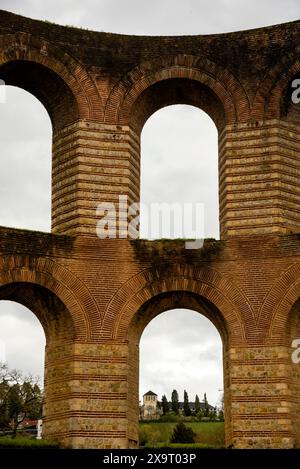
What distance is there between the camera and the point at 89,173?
2219cm

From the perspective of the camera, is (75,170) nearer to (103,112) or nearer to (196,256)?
(103,112)

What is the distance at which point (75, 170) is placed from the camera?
Result: 22.2m

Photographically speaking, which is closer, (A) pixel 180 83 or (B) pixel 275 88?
(B) pixel 275 88

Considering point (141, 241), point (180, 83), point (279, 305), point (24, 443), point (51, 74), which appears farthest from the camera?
point (180, 83)

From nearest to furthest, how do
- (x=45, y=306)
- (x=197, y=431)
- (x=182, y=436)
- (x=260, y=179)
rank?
(x=45, y=306) → (x=260, y=179) → (x=182, y=436) → (x=197, y=431)

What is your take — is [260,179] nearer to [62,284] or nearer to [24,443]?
[62,284]

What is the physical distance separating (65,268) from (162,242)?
107 inches

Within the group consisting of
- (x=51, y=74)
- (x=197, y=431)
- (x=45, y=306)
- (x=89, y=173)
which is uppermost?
(x=51, y=74)

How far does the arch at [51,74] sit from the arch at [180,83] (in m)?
0.67

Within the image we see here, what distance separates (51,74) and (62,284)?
242 inches

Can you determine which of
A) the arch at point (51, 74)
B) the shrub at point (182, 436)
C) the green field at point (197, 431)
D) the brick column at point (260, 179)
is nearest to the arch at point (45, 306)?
the brick column at point (260, 179)

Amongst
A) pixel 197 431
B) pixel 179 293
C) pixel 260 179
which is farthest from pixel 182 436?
pixel 260 179
